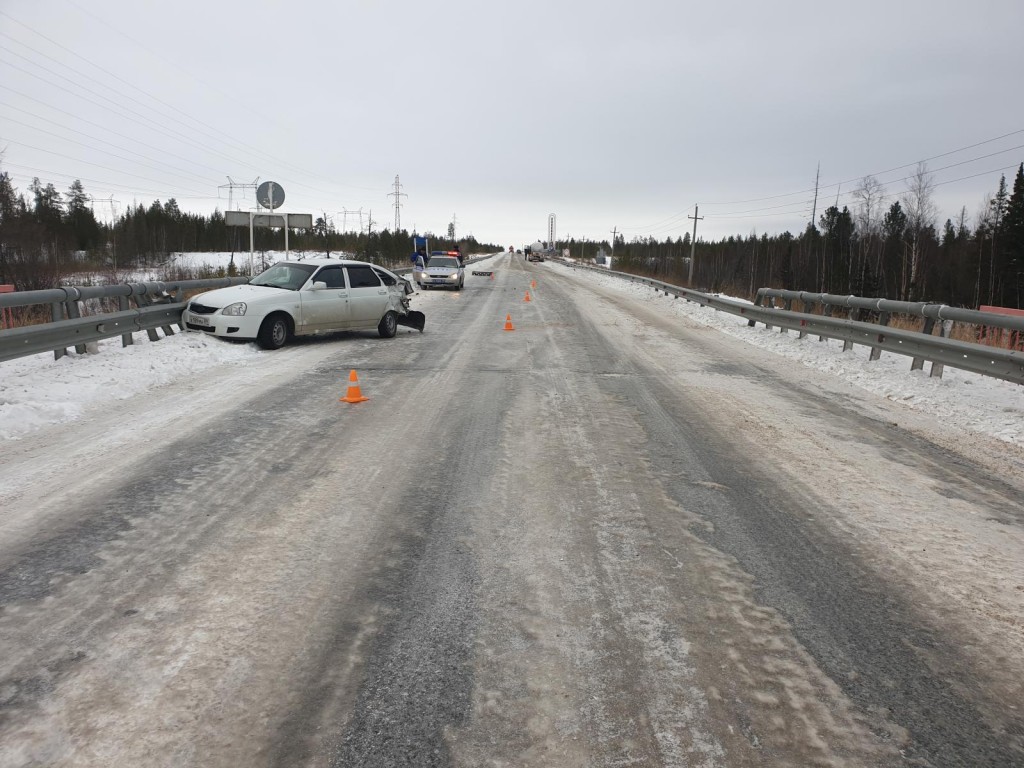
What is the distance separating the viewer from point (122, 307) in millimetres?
10414

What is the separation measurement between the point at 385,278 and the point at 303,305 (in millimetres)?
2370

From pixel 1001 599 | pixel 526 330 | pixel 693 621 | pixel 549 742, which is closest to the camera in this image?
pixel 549 742

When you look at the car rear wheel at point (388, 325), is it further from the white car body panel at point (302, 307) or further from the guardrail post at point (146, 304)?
the guardrail post at point (146, 304)

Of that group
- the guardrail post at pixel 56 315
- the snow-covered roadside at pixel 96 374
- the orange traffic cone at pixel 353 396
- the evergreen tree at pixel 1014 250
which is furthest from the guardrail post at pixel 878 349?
the evergreen tree at pixel 1014 250

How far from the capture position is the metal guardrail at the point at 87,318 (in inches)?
306

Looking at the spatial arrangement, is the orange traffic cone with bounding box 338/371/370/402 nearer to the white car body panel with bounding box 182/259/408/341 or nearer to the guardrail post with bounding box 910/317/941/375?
the white car body panel with bounding box 182/259/408/341

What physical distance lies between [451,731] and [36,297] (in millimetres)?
8950

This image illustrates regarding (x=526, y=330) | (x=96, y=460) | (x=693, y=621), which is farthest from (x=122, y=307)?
(x=693, y=621)

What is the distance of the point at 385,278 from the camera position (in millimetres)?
13922

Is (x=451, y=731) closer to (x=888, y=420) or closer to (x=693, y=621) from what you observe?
(x=693, y=621)

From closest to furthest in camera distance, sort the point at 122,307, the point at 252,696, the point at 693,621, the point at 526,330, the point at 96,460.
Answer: the point at 252,696 → the point at 693,621 → the point at 96,460 → the point at 122,307 → the point at 526,330

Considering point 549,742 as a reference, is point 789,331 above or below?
above

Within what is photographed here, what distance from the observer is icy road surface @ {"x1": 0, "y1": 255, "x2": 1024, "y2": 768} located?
236 centimetres

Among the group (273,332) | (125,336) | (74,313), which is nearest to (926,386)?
(273,332)
